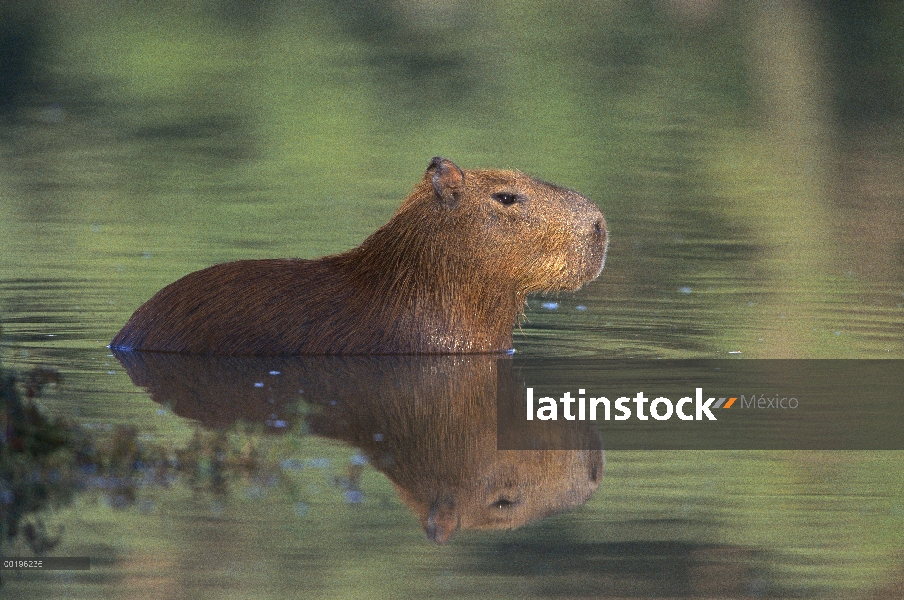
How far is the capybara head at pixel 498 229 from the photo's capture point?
902 centimetres

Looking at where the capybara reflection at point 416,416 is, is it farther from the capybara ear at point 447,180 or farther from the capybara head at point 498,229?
the capybara ear at point 447,180

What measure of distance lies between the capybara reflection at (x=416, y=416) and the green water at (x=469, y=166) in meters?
0.13

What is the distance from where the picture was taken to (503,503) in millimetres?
6348

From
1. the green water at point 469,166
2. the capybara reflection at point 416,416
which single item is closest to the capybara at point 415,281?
the capybara reflection at point 416,416

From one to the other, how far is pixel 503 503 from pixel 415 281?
2.80 metres

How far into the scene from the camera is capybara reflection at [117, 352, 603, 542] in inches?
251

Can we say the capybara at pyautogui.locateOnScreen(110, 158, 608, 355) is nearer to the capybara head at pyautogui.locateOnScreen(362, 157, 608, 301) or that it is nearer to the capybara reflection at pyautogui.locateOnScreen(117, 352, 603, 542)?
the capybara head at pyautogui.locateOnScreen(362, 157, 608, 301)

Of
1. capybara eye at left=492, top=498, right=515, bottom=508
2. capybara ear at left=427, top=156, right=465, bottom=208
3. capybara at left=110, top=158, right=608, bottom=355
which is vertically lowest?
capybara eye at left=492, top=498, right=515, bottom=508

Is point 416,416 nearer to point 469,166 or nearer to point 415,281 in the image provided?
point 415,281

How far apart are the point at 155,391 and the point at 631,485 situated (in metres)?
2.48

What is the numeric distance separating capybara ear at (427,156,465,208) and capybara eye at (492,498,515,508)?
111 inches

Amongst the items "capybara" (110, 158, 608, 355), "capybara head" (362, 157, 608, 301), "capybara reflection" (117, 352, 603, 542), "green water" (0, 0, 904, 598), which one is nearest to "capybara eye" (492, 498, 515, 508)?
"capybara reflection" (117, 352, 603, 542)

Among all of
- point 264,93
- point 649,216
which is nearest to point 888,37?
point 264,93

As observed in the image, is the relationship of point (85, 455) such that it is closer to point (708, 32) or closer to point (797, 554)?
point (797, 554)
